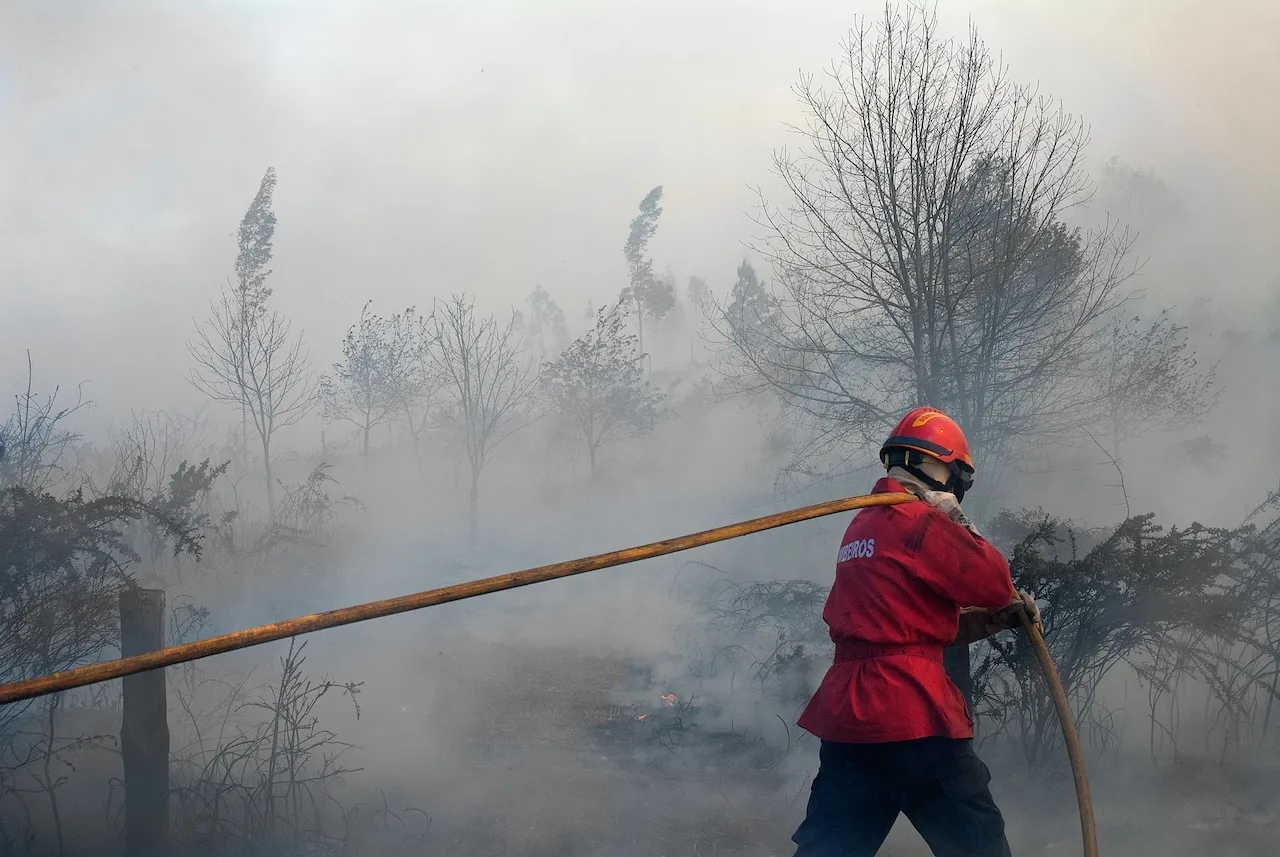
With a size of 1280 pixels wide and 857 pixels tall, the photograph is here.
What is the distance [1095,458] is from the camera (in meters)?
11.7

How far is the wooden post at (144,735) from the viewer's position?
168 inches

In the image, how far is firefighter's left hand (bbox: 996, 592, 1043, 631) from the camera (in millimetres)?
3033

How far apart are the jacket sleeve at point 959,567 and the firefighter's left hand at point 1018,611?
219mm

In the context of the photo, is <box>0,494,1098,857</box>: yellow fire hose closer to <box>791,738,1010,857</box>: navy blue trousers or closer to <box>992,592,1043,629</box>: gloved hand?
<box>992,592,1043,629</box>: gloved hand

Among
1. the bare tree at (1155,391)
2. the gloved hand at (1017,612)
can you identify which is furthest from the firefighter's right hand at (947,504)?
the bare tree at (1155,391)

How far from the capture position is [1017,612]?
3.06 metres

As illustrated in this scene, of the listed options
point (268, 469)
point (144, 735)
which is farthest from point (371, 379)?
point (144, 735)

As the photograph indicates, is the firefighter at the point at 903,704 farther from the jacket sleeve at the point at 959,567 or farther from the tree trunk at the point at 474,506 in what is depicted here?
the tree trunk at the point at 474,506

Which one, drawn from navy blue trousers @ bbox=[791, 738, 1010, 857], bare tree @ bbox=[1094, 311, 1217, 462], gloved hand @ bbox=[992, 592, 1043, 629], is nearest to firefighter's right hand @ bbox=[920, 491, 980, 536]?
gloved hand @ bbox=[992, 592, 1043, 629]

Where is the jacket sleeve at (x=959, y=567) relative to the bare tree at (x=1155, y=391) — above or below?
below

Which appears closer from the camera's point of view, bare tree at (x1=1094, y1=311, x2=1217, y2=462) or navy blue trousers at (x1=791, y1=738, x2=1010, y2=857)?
navy blue trousers at (x1=791, y1=738, x2=1010, y2=857)

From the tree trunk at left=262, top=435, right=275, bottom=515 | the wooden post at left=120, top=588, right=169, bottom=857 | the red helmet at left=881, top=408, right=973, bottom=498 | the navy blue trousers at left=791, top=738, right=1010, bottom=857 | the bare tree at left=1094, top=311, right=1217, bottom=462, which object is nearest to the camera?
the navy blue trousers at left=791, top=738, right=1010, bottom=857

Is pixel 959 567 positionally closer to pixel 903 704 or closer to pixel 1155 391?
Answer: pixel 903 704

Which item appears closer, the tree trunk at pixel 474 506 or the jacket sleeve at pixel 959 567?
the jacket sleeve at pixel 959 567
